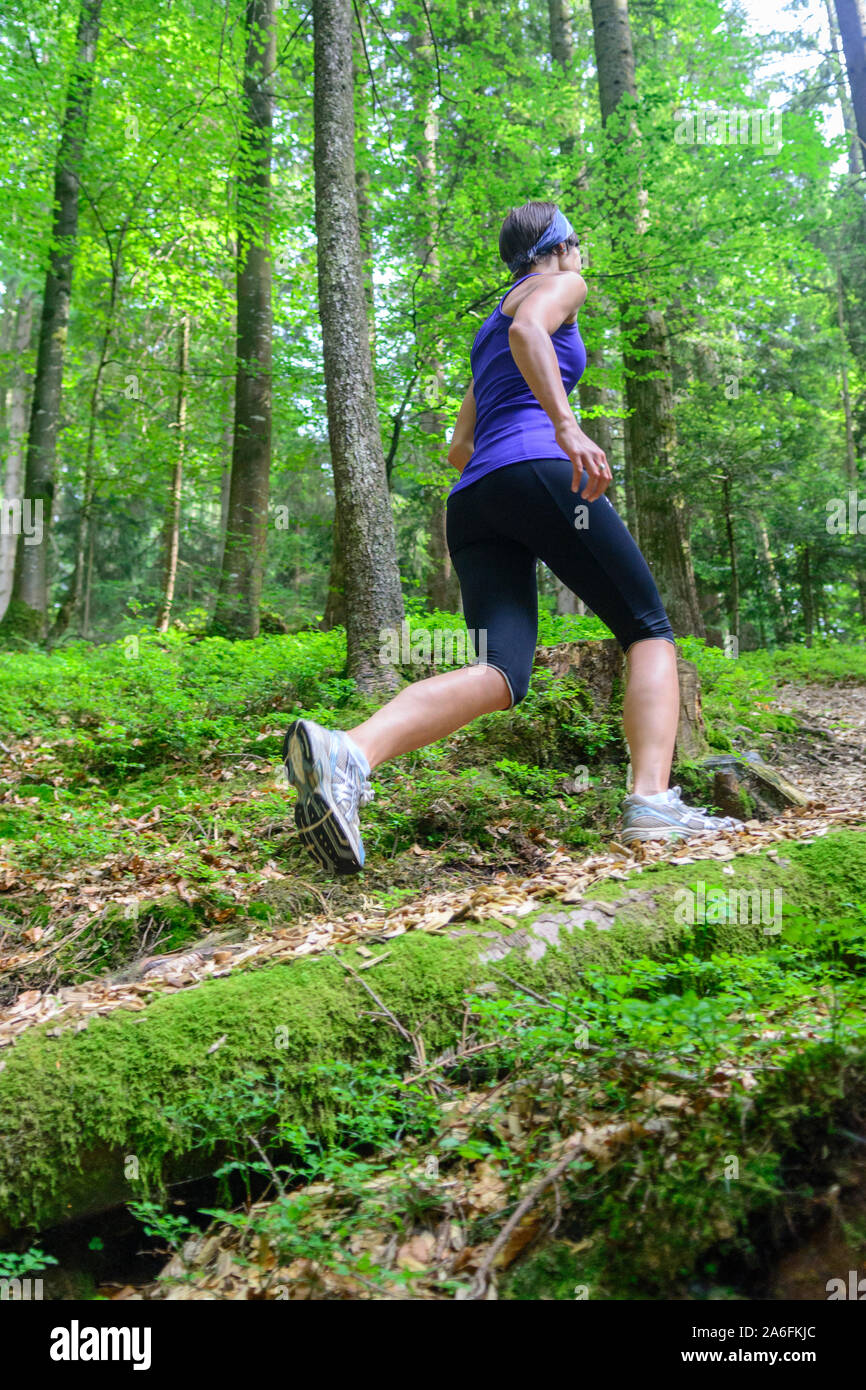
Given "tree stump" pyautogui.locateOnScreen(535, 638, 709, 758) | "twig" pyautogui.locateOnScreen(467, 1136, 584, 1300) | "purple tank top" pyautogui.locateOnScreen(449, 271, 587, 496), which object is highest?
"purple tank top" pyautogui.locateOnScreen(449, 271, 587, 496)

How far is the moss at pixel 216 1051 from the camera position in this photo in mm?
1967

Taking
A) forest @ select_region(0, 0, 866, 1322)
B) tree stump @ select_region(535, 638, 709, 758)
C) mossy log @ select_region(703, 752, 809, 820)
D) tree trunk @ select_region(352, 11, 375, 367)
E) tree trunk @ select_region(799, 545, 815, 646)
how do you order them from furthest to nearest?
1. tree trunk @ select_region(799, 545, 815, 646)
2. tree trunk @ select_region(352, 11, 375, 367)
3. tree stump @ select_region(535, 638, 709, 758)
4. mossy log @ select_region(703, 752, 809, 820)
5. forest @ select_region(0, 0, 866, 1322)

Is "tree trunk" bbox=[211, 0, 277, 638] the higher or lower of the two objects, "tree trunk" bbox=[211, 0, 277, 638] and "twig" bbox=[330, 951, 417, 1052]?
the higher

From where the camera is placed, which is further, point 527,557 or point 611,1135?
point 527,557

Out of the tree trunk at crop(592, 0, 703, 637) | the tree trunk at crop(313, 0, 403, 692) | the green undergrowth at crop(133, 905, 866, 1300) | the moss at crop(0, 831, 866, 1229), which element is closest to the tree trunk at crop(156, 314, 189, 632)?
the tree trunk at crop(592, 0, 703, 637)

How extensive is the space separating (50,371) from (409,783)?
414 inches

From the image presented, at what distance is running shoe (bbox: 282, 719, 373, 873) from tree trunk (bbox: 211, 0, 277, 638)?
8.68 metres

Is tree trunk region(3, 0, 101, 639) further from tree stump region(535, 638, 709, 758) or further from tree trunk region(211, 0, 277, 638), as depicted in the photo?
tree stump region(535, 638, 709, 758)

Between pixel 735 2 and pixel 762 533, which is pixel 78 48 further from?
pixel 735 2

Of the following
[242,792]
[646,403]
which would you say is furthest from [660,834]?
[646,403]

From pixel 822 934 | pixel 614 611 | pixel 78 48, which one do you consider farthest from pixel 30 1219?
pixel 78 48

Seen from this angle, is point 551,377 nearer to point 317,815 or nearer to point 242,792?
point 317,815

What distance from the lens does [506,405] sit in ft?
10.2

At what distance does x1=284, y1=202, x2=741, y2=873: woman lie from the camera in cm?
266
